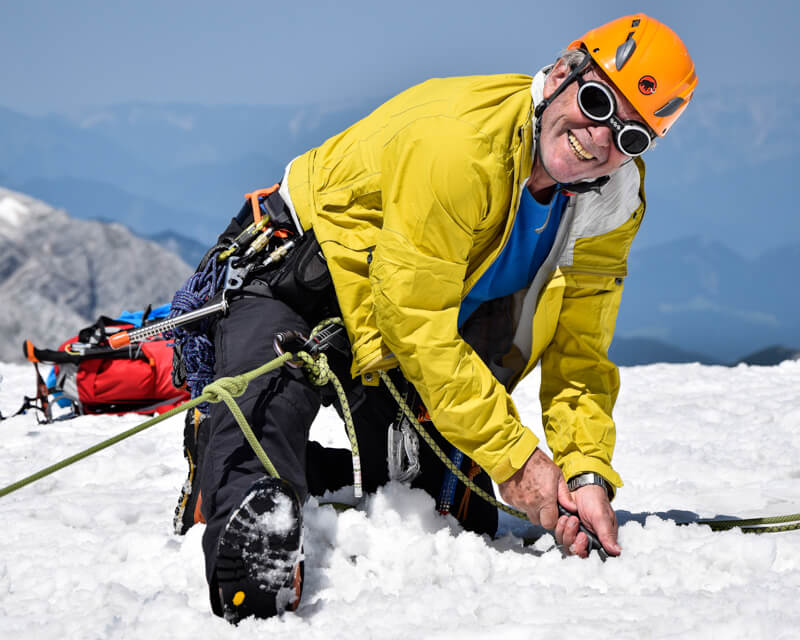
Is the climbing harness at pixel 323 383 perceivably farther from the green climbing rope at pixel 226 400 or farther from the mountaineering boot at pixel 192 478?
the mountaineering boot at pixel 192 478

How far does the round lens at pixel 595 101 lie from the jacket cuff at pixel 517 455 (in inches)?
34.4

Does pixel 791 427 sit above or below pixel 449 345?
below

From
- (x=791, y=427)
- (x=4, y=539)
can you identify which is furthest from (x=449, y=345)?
(x=791, y=427)

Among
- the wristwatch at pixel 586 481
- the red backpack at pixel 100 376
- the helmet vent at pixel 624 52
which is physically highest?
the helmet vent at pixel 624 52

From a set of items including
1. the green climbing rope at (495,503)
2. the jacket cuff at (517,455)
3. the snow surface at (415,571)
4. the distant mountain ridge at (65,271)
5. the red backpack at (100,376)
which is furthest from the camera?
the distant mountain ridge at (65,271)

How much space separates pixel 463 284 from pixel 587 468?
0.70m

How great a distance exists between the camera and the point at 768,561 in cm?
206

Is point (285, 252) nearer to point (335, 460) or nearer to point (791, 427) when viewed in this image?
point (335, 460)

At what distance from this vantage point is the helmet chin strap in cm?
210

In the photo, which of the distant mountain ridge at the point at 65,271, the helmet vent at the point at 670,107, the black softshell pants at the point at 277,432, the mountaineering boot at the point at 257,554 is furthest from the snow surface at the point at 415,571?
the distant mountain ridge at the point at 65,271

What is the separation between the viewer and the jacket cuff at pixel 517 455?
216 centimetres

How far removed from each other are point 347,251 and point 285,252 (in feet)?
0.99

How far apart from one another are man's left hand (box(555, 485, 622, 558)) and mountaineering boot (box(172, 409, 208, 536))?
1139 mm

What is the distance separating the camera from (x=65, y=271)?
1589cm
